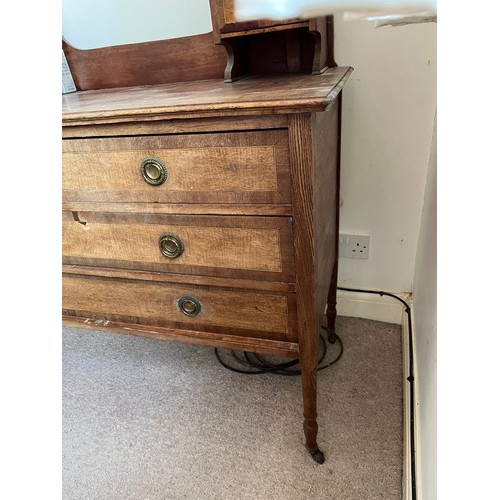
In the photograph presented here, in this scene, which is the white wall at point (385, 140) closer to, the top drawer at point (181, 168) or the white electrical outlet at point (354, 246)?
the white electrical outlet at point (354, 246)

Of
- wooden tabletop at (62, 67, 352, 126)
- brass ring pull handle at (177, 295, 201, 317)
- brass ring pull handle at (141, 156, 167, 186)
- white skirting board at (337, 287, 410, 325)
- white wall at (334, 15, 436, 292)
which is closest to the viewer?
wooden tabletop at (62, 67, 352, 126)

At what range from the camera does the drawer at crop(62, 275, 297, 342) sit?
2.73 ft

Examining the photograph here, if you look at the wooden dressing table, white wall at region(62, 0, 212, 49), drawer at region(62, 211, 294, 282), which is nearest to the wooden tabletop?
the wooden dressing table

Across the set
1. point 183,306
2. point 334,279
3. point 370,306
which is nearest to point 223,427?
point 183,306

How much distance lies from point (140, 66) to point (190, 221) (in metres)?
0.64

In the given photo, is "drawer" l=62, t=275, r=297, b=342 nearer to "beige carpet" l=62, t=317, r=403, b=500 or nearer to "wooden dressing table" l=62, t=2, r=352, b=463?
"wooden dressing table" l=62, t=2, r=352, b=463

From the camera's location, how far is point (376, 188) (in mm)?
1214

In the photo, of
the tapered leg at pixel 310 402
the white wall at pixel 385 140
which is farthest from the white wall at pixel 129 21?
the tapered leg at pixel 310 402

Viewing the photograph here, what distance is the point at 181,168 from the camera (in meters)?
0.75

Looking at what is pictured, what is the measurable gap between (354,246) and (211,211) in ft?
2.25

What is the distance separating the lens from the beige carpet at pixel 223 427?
920 millimetres

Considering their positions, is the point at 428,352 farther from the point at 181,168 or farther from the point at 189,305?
the point at 181,168
